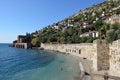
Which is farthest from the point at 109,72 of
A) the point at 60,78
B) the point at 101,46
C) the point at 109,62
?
the point at 60,78

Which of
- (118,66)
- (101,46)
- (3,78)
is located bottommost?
(3,78)

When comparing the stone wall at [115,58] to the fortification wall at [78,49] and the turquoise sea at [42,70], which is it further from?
the fortification wall at [78,49]

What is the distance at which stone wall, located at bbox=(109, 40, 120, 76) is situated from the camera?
852 inches

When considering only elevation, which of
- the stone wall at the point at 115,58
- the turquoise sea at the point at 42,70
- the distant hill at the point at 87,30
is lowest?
the turquoise sea at the point at 42,70

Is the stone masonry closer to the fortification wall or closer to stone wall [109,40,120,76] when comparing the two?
stone wall [109,40,120,76]

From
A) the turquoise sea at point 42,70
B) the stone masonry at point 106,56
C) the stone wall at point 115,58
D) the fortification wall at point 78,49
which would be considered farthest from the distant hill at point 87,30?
the stone wall at point 115,58

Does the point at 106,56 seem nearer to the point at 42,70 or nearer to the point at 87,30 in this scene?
the point at 42,70

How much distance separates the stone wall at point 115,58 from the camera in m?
21.7

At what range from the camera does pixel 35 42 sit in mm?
118438

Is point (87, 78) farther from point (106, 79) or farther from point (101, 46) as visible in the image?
point (101, 46)

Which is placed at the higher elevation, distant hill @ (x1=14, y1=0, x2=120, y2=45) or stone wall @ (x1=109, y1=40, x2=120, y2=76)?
distant hill @ (x1=14, y1=0, x2=120, y2=45)

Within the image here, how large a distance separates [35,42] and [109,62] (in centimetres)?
9604

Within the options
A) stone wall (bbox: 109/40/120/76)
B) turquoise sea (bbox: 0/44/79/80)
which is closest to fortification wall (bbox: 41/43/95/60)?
turquoise sea (bbox: 0/44/79/80)

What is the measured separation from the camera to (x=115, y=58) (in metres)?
22.4
